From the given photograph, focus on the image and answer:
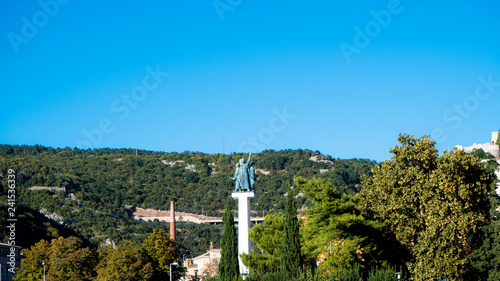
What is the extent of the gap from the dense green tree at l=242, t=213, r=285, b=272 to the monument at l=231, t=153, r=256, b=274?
1560 mm

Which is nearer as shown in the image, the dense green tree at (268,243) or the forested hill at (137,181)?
the dense green tree at (268,243)

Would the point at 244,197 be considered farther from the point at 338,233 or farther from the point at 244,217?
the point at 338,233

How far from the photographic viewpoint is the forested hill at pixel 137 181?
9738 centimetres

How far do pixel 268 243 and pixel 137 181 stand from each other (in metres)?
88.9

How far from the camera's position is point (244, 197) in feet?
119

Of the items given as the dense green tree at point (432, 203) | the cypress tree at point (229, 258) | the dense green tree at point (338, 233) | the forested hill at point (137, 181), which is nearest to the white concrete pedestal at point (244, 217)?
the cypress tree at point (229, 258)

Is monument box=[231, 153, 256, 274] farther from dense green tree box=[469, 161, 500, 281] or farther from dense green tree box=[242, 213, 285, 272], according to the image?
dense green tree box=[469, 161, 500, 281]

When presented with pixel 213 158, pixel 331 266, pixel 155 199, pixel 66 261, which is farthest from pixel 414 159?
pixel 213 158

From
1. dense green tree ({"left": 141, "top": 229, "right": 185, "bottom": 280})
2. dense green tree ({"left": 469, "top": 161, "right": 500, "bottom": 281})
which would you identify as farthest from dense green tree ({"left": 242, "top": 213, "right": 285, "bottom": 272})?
dense green tree ({"left": 469, "top": 161, "right": 500, "bottom": 281})

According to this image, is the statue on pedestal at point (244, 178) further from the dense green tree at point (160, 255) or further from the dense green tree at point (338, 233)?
the dense green tree at point (160, 255)

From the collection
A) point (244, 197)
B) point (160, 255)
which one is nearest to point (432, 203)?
point (244, 197)

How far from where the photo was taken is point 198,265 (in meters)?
76.1

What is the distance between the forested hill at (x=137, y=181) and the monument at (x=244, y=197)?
4662 cm

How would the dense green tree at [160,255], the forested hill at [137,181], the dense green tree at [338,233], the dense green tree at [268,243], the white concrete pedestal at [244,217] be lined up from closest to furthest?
the white concrete pedestal at [244,217] → the dense green tree at [338,233] → the dense green tree at [268,243] → the dense green tree at [160,255] → the forested hill at [137,181]
